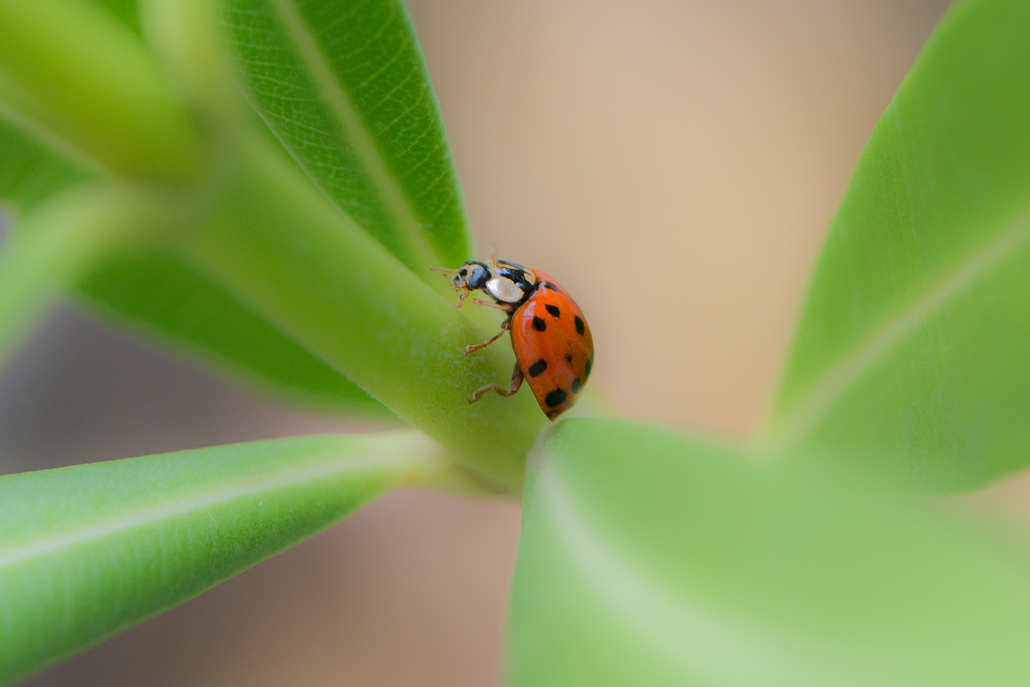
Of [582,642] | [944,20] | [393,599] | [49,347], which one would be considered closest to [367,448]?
[582,642]

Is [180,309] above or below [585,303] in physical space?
below

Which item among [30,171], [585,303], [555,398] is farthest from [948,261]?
[585,303]

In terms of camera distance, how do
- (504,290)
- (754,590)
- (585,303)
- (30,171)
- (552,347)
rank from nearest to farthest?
(754,590), (30,171), (552,347), (504,290), (585,303)

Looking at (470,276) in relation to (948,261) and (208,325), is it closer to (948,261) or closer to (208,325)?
(208,325)

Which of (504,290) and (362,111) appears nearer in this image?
(362,111)

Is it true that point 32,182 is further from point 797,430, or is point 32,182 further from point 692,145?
point 692,145

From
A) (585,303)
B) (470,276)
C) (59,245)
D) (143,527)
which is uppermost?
(585,303)
